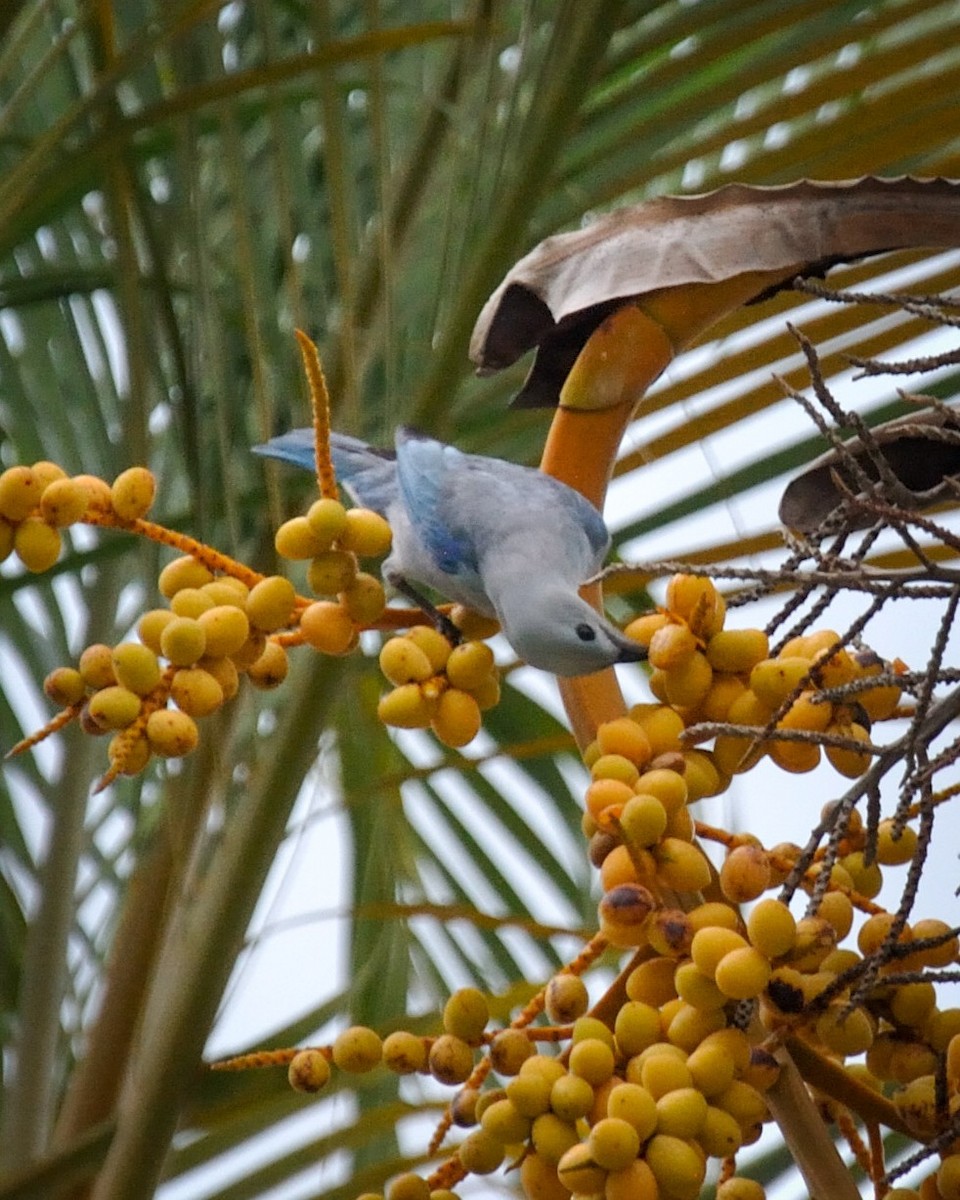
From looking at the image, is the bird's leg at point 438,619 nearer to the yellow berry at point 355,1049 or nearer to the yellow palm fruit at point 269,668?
the yellow palm fruit at point 269,668

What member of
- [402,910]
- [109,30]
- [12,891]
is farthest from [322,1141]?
[109,30]

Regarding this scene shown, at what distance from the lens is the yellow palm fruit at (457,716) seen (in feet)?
2.27

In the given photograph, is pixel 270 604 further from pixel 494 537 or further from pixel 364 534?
pixel 494 537

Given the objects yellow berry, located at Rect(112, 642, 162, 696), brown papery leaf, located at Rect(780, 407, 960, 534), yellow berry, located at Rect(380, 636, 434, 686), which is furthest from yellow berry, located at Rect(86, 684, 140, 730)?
brown papery leaf, located at Rect(780, 407, 960, 534)

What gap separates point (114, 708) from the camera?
0.63 m

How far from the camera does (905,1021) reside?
69cm

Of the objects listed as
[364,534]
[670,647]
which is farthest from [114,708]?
[670,647]

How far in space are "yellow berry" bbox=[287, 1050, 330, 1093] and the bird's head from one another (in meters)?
0.19

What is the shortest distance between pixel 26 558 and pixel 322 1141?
1.66ft

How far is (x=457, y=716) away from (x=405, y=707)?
0.02 metres

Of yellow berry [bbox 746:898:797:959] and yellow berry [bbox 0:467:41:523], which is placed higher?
yellow berry [bbox 0:467:41:523]

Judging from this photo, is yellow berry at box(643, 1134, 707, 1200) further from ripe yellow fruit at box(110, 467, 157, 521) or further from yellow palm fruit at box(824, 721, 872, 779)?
ripe yellow fruit at box(110, 467, 157, 521)

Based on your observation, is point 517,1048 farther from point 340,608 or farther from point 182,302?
point 182,302

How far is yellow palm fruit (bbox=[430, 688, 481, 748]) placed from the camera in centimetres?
69
